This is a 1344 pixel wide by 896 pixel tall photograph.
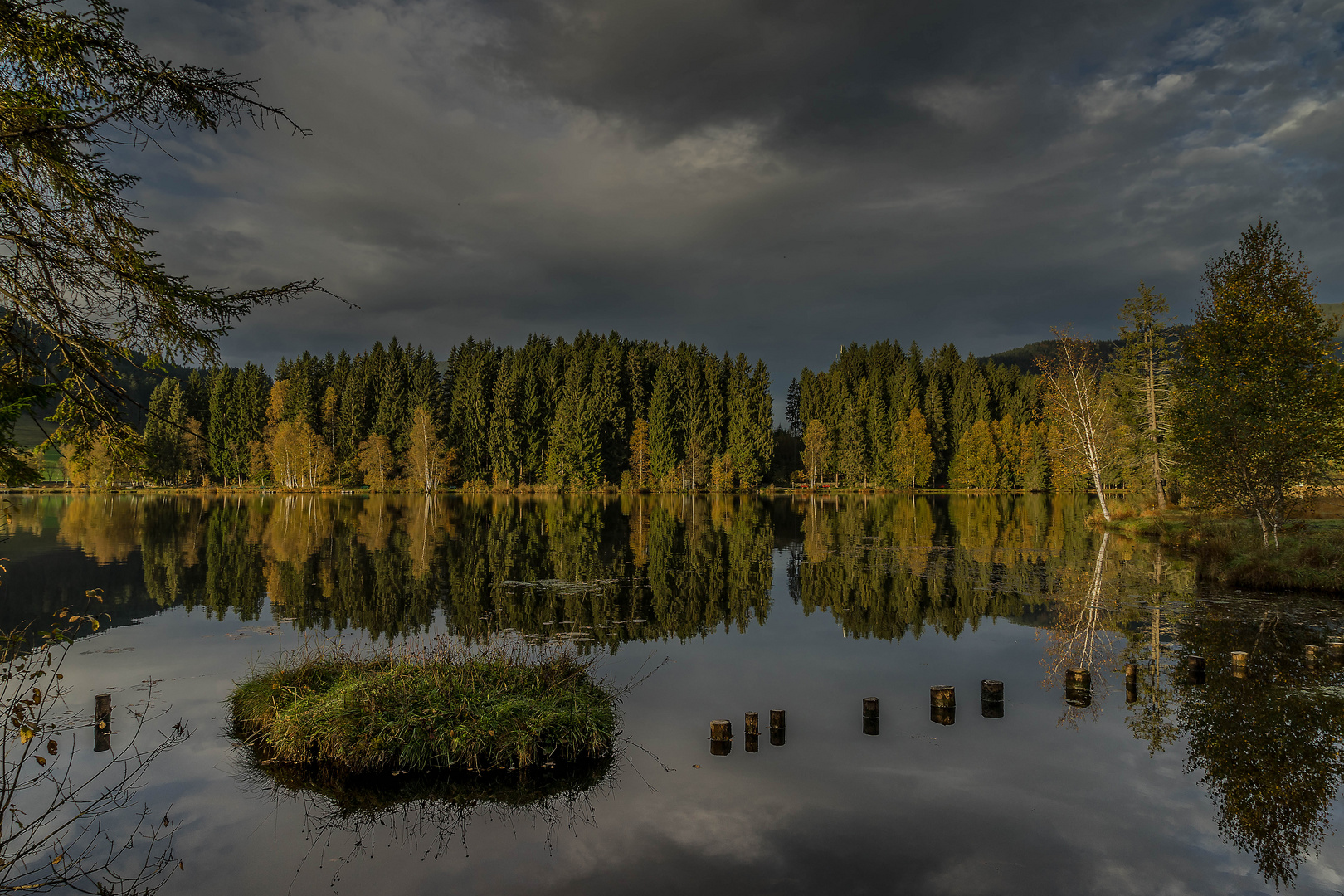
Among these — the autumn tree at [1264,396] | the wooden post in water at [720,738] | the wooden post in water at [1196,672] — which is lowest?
the wooden post in water at [720,738]

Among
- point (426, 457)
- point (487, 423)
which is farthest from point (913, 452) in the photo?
point (426, 457)

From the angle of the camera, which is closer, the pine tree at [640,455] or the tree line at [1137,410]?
the tree line at [1137,410]

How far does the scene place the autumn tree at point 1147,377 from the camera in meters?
42.3

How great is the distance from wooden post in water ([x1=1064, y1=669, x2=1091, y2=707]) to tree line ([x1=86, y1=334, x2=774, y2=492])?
2807 inches

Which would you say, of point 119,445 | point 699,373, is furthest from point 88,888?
point 699,373

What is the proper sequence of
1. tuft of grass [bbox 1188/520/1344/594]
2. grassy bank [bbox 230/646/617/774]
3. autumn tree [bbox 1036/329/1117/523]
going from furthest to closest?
autumn tree [bbox 1036/329/1117/523]
tuft of grass [bbox 1188/520/1344/594]
grassy bank [bbox 230/646/617/774]

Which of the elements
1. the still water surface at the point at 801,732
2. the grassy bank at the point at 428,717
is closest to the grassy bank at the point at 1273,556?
the still water surface at the point at 801,732

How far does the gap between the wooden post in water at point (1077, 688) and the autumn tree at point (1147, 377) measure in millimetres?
35670

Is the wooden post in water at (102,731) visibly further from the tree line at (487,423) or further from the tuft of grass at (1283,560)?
the tree line at (487,423)

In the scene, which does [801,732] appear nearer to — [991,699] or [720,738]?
[720,738]

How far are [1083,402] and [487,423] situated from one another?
66306 mm

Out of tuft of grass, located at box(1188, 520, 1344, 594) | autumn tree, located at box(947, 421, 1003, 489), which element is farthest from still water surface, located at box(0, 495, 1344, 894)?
autumn tree, located at box(947, 421, 1003, 489)

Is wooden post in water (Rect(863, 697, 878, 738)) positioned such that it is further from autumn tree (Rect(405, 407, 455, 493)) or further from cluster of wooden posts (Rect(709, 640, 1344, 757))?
autumn tree (Rect(405, 407, 455, 493))

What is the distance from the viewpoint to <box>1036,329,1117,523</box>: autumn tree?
37594 mm
